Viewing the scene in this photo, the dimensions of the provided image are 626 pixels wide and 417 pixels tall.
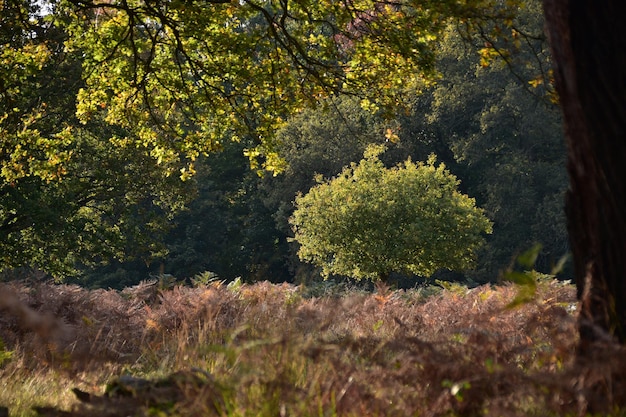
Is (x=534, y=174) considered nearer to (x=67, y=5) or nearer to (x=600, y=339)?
(x=67, y=5)

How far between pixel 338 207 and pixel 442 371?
2519 cm

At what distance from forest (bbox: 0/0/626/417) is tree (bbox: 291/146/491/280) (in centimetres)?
8

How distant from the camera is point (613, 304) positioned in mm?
3807

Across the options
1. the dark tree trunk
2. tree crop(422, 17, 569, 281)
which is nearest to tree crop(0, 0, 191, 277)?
the dark tree trunk

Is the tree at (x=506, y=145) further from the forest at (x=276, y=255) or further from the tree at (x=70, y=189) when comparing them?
the tree at (x=70, y=189)

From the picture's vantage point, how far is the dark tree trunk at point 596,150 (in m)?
3.83

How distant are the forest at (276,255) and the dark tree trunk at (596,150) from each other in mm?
76

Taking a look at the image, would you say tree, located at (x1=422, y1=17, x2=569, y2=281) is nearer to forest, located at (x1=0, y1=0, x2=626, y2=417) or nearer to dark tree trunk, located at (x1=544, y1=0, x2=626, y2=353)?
forest, located at (x1=0, y1=0, x2=626, y2=417)

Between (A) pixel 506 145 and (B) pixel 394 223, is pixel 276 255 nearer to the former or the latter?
(B) pixel 394 223

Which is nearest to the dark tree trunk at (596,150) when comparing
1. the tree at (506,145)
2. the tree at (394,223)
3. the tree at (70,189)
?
the tree at (70,189)

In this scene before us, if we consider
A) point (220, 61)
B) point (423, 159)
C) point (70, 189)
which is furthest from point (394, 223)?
point (220, 61)

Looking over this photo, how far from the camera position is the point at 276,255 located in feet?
46.6

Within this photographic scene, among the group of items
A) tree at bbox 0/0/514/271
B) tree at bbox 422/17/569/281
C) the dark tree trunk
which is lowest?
the dark tree trunk

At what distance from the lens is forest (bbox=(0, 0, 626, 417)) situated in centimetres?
379
